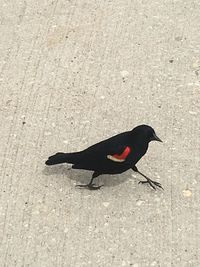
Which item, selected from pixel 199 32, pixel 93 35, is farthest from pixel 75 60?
pixel 199 32

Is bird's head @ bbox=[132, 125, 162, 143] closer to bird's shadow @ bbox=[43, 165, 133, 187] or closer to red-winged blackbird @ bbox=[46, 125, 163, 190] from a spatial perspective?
red-winged blackbird @ bbox=[46, 125, 163, 190]

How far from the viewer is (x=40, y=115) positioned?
478 cm

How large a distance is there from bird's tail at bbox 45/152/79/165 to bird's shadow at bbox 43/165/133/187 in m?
0.19

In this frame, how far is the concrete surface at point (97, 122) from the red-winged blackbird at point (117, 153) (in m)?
0.26

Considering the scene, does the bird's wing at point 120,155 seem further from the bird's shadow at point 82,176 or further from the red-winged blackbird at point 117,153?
the bird's shadow at point 82,176

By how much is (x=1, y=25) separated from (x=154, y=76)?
65.3 inches

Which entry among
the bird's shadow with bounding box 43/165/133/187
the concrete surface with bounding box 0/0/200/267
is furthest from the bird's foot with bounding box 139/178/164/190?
the bird's shadow with bounding box 43/165/133/187

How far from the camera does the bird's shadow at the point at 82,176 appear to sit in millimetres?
4254

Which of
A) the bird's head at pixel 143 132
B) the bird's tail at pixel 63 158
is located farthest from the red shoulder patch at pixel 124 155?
the bird's tail at pixel 63 158

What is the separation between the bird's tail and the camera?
406cm

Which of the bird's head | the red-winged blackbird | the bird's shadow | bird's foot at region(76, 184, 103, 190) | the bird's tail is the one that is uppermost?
the bird's head

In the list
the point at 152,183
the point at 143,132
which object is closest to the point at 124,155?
the point at 143,132

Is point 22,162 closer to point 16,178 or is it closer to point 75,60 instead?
point 16,178

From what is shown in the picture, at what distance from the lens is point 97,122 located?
4.72m
